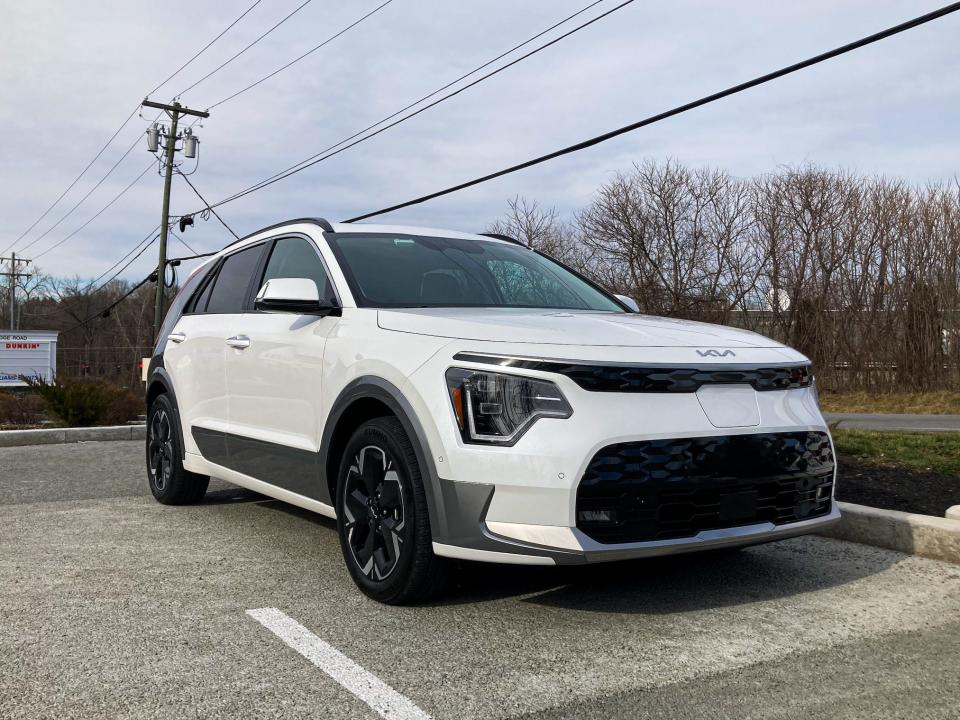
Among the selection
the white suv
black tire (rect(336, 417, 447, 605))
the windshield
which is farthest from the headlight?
the windshield

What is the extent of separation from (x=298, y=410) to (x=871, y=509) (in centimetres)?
330

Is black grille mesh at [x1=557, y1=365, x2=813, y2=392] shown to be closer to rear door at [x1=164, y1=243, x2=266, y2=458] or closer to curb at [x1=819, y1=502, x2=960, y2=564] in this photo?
curb at [x1=819, y1=502, x2=960, y2=564]

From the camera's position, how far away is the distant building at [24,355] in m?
34.4

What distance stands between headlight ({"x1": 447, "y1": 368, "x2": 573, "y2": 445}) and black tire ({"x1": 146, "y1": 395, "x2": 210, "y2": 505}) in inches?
134

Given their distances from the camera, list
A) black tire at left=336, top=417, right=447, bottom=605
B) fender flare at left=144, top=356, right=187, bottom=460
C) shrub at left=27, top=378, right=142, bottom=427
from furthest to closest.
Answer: shrub at left=27, top=378, right=142, bottom=427 < fender flare at left=144, top=356, right=187, bottom=460 < black tire at left=336, top=417, right=447, bottom=605

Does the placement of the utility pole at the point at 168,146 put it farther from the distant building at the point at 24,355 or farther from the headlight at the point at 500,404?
the headlight at the point at 500,404

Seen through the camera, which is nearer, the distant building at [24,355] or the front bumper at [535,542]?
the front bumper at [535,542]

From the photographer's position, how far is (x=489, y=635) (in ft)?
11.7

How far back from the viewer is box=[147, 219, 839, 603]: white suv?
3.44 meters

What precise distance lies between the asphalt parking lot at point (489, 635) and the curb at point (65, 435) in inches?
263

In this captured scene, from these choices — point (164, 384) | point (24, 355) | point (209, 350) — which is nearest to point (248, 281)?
point (209, 350)

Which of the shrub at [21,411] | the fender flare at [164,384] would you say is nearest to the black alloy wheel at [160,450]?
the fender flare at [164,384]

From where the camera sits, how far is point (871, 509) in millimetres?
5242

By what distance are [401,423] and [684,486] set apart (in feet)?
3.97
